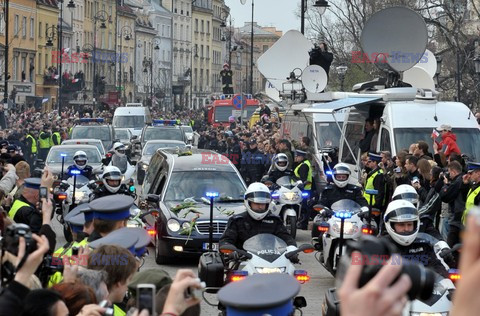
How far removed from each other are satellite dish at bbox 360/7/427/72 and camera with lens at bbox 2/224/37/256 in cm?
2102

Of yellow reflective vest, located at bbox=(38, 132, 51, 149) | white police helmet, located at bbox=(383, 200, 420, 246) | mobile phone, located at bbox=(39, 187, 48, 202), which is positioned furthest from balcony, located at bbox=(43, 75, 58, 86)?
mobile phone, located at bbox=(39, 187, 48, 202)

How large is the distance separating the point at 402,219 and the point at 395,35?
1564 centimetres

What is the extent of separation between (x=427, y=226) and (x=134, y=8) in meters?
Answer: 133

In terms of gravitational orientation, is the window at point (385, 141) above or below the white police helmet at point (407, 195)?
above

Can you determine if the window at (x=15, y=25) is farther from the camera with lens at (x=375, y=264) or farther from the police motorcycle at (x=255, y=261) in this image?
the camera with lens at (x=375, y=264)

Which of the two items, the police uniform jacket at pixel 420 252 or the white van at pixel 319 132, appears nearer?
the police uniform jacket at pixel 420 252

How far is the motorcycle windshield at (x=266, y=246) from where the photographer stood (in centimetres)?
1129

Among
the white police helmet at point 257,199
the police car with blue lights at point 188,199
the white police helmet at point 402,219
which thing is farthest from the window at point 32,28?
the white police helmet at point 402,219

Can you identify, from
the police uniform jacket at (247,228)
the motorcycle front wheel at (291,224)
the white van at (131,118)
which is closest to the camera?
the police uniform jacket at (247,228)

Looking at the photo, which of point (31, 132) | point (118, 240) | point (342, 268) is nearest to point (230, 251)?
point (118, 240)

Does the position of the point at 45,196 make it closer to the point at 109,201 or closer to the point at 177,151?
the point at 109,201

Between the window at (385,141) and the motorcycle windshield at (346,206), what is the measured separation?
19.6 feet

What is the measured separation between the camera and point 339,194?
17.4m

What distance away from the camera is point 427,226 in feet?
40.9
